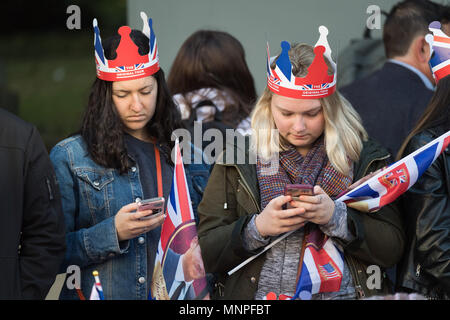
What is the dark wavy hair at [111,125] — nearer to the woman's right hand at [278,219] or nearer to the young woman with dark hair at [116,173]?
the young woman with dark hair at [116,173]

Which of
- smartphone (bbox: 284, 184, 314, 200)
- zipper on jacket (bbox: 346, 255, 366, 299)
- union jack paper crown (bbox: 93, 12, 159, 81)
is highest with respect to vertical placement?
union jack paper crown (bbox: 93, 12, 159, 81)

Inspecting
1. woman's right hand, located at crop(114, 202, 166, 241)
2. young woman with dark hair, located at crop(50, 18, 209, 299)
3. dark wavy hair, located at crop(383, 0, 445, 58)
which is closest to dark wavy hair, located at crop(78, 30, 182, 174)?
young woman with dark hair, located at crop(50, 18, 209, 299)

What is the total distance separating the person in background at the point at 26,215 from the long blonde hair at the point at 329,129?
0.91 metres

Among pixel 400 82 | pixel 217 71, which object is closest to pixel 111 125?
pixel 217 71

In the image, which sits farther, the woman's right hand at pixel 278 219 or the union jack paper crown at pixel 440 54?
the union jack paper crown at pixel 440 54

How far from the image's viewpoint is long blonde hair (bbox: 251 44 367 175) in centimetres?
326

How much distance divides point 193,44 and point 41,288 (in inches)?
82.6

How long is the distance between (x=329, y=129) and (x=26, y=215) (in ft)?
4.33

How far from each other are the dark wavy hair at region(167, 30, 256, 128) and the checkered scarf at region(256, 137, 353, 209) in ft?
4.23

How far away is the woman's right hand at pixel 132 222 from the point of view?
3230 mm

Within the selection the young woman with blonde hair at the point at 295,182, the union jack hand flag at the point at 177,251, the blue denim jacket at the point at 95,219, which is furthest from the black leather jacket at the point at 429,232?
the blue denim jacket at the point at 95,219

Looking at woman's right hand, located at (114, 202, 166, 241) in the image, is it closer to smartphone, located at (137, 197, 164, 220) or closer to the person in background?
smartphone, located at (137, 197, 164, 220)

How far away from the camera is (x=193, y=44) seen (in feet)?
15.4
